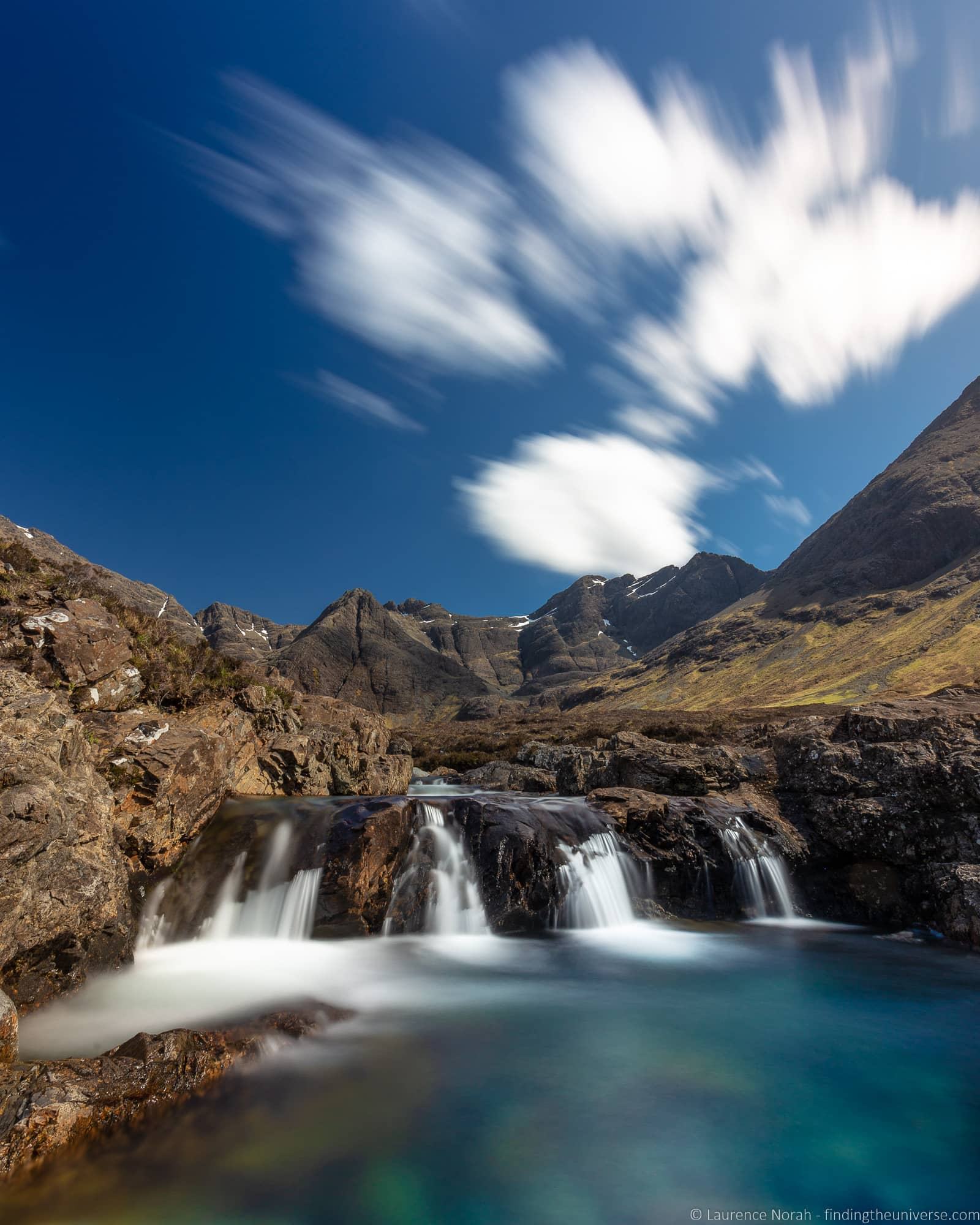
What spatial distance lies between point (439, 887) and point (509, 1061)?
6.90 meters

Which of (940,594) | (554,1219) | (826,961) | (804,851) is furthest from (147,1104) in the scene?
(940,594)

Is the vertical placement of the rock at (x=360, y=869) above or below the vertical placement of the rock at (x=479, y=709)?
below

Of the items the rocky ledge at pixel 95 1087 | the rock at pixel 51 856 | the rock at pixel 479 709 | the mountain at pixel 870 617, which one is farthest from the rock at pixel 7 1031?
the rock at pixel 479 709

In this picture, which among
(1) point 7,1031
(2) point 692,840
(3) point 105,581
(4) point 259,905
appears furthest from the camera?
(3) point 105,581

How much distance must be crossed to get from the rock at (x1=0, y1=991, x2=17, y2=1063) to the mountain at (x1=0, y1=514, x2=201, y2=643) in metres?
17.2

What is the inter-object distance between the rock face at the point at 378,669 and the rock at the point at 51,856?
153 m

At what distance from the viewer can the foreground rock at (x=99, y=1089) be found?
570 centimetres

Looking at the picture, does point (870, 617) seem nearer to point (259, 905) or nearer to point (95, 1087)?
point (259, 905)

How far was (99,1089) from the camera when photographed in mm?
6375

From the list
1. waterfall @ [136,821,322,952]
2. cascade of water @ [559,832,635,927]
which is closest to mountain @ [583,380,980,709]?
cascade of water @ [559,832,635,927]

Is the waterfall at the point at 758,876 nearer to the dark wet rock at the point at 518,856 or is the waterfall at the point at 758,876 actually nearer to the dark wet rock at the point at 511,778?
the dark wet rock at the point at 518,856

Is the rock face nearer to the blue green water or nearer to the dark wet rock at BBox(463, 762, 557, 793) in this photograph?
the dark wet rock at BBox(463, 762, 557, 793)

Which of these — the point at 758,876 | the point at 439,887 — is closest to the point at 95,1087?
the point at 439,887

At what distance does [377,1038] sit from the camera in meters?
9.28
